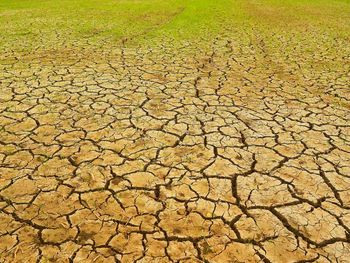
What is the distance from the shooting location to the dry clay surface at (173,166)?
2.24m

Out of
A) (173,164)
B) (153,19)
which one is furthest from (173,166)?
(153,19)

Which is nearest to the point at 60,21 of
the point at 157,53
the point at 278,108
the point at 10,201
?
the point at 157,53

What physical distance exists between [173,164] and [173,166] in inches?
1.3

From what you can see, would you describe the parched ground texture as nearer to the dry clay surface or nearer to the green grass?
the dry clay surface

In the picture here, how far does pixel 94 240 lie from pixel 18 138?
1.75 meters

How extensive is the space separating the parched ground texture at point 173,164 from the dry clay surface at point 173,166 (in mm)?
12

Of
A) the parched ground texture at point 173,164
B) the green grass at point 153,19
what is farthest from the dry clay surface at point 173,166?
Result: the green grass at point 153,19

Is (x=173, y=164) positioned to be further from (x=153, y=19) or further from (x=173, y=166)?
(x=153, y=19)

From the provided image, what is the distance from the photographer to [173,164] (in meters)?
3.07

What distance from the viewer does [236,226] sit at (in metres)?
2.37

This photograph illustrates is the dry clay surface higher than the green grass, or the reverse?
the green grass

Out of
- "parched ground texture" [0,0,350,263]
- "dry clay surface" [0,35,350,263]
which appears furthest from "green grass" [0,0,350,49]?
"dry clay surface" [0,35,350,263]

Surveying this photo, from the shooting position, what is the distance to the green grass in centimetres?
827

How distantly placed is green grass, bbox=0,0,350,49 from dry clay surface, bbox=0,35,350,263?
2.93m
